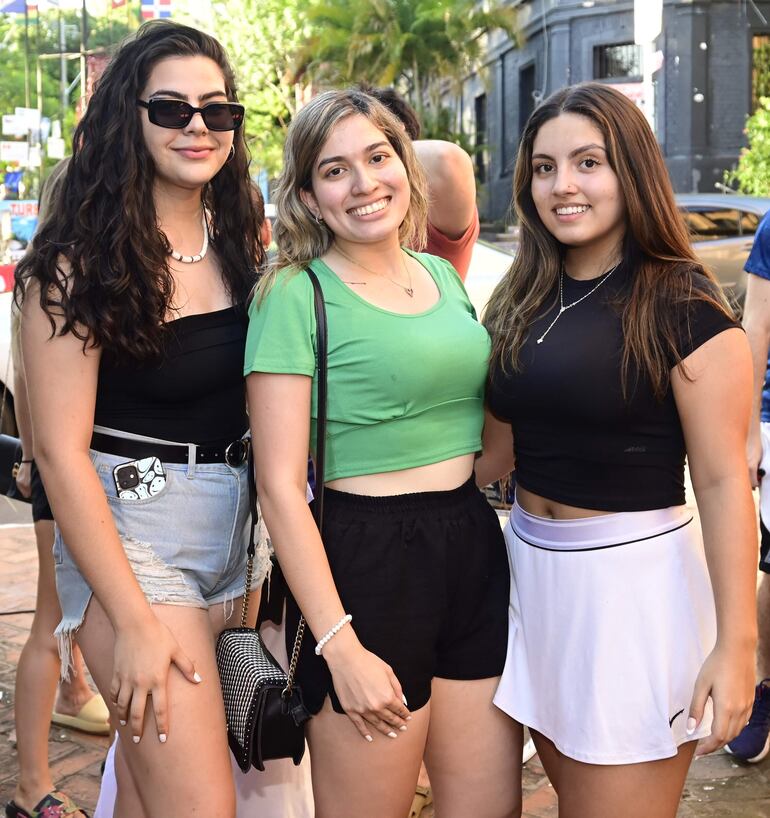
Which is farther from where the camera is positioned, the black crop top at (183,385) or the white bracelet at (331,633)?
the black crop top at (183,385)

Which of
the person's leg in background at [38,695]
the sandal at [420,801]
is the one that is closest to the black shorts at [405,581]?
the sandal at [420,801]

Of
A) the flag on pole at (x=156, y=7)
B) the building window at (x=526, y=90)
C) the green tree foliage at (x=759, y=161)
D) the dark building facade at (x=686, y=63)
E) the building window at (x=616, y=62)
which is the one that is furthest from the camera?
the building window at (x=526, y=90)

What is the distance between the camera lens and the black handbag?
2.22 metres

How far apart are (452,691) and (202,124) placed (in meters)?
1.42

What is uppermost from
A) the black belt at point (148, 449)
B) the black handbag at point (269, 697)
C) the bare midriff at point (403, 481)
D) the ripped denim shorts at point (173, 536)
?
the black belt at point (148, 449)

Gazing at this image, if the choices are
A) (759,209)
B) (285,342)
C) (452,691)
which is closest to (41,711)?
(452,691)

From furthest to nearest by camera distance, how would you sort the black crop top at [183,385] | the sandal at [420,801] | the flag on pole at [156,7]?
the flag on pole at [156,7]
the sandal at [420,801]
the black crop top at [183,385]

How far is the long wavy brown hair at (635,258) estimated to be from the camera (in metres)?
2.22

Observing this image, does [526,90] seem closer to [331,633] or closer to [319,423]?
[319,423]

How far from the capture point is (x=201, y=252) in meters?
2.53

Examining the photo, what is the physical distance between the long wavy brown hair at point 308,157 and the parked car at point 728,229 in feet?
36.7

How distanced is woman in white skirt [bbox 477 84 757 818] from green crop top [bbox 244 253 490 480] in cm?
20

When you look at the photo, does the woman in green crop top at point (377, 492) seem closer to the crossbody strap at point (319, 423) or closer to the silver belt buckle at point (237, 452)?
the crossbody strap at point (319, 423)

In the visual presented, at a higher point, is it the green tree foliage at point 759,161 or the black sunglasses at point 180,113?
the green tree foliage at point 759,161
